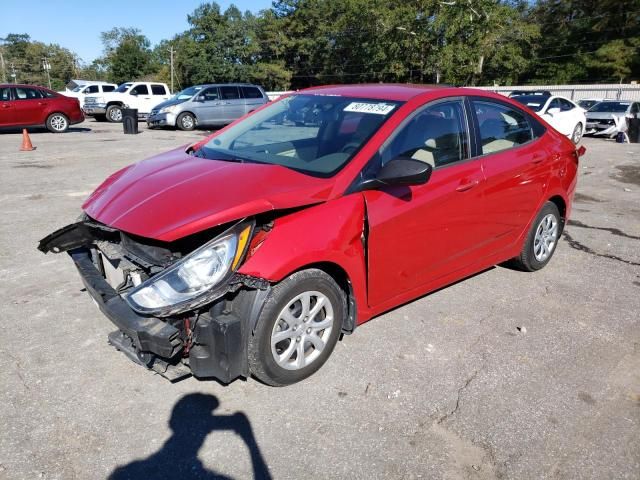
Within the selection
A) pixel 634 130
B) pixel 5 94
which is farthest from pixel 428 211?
pixel 634 130

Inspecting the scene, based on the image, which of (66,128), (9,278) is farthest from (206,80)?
(9,278)

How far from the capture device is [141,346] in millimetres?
2574

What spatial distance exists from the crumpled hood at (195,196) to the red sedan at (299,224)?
1 cm

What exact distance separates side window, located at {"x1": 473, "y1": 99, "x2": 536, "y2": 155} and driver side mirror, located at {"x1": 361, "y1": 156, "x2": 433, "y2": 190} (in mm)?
1119

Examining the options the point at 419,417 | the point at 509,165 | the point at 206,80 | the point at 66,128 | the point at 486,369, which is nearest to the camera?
the point at 419,417

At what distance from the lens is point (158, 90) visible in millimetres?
24078

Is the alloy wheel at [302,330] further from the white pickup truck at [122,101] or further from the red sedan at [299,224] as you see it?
the white pickup truck at [122,101]

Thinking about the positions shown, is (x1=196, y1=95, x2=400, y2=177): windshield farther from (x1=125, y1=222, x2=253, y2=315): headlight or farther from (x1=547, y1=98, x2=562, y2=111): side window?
(x1=547, y1=98, x2=562, y2=111): side window

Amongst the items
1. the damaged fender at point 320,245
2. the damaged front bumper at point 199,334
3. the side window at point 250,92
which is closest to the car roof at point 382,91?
the damaged fender at point 320,245

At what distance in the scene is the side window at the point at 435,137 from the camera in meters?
3.45

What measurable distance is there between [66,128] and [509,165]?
1785cm

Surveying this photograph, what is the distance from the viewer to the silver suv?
19.7 meters

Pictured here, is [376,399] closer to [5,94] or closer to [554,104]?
[554,104]

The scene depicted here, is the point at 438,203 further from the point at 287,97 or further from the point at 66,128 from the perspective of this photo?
the point at 66,128
